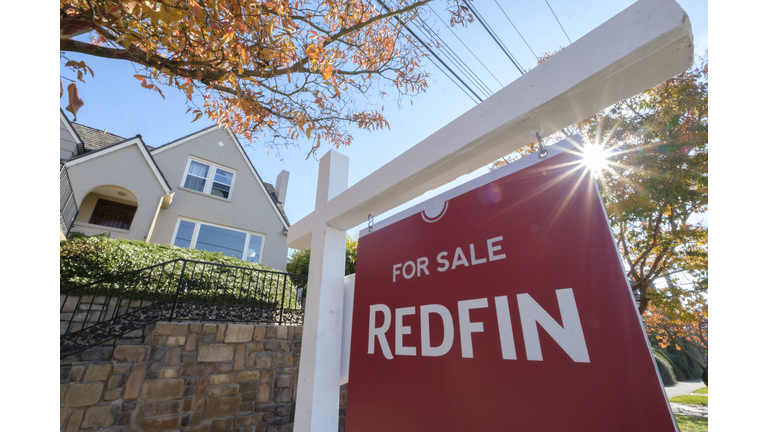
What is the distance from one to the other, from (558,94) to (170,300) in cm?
764

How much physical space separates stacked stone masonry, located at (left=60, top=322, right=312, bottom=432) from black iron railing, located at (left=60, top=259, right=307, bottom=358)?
1.68 ft

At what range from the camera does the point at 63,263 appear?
613cm

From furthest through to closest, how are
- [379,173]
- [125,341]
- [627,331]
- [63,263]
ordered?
[63,263] < [125,341] < [379,173] < [627,331]

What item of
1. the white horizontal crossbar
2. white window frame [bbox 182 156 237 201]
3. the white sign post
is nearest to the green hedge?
white window frame [bbox 182 156 237 201]

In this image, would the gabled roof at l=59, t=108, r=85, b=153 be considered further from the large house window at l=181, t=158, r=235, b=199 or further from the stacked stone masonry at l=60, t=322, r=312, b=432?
the stacked stone masonry at l=60, t=322, r=312, b=432

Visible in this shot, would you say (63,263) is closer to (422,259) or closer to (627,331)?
(422,259)

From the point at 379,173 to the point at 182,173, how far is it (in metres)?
12.6

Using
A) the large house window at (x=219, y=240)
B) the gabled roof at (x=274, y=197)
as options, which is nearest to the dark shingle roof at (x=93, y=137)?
the large house window at (x=219, y=240)

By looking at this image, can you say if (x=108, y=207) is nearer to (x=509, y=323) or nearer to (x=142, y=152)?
(x=142, y=152)

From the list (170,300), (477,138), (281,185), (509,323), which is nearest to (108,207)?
(281,185)

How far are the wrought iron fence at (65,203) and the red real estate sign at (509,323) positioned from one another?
9699 millimetres

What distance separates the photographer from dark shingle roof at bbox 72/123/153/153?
1147 centimetres
